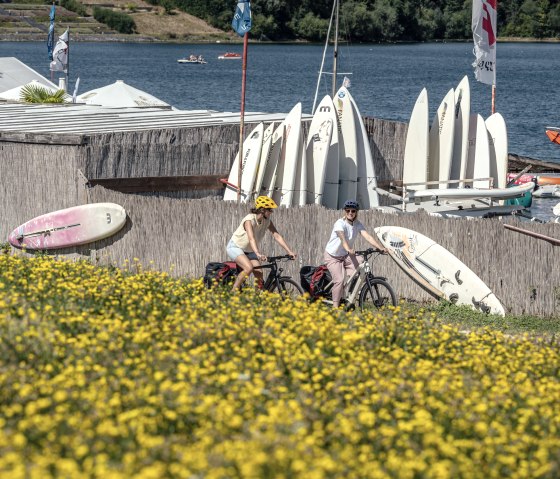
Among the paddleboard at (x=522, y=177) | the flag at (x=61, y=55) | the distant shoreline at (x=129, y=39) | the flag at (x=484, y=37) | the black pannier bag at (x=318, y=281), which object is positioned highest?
the flag at (x=484, y=37)

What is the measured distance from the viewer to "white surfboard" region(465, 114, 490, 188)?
887 inches

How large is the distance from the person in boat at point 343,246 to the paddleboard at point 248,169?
20.1 feet

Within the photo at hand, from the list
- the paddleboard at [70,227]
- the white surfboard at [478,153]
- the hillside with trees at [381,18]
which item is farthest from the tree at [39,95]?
the hillside with trees at [381,18]

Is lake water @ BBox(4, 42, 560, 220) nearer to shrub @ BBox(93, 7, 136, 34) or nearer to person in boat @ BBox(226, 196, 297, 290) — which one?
shrub @ BBox(93, 7, 136, 34)

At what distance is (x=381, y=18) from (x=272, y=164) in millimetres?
126643

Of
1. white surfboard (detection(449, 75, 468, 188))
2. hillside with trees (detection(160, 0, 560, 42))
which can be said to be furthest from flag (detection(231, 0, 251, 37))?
hillside with trees (detection(160, 0, 560, 42))

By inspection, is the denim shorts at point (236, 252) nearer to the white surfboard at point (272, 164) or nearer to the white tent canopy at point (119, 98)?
the white surfboard at point (272, 164)

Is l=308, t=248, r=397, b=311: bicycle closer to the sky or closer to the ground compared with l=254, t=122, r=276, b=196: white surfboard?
closer to the ground

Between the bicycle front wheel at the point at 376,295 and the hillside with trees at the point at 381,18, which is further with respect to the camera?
the hillside with trees at the point at 381,18

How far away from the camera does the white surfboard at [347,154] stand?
2120 centimetres

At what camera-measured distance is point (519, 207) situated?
21.6 m

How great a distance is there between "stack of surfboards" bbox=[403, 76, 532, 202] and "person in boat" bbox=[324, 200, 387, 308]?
8953mm

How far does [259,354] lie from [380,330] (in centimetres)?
194

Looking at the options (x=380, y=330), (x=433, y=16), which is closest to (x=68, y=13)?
(x=433, y=16)
